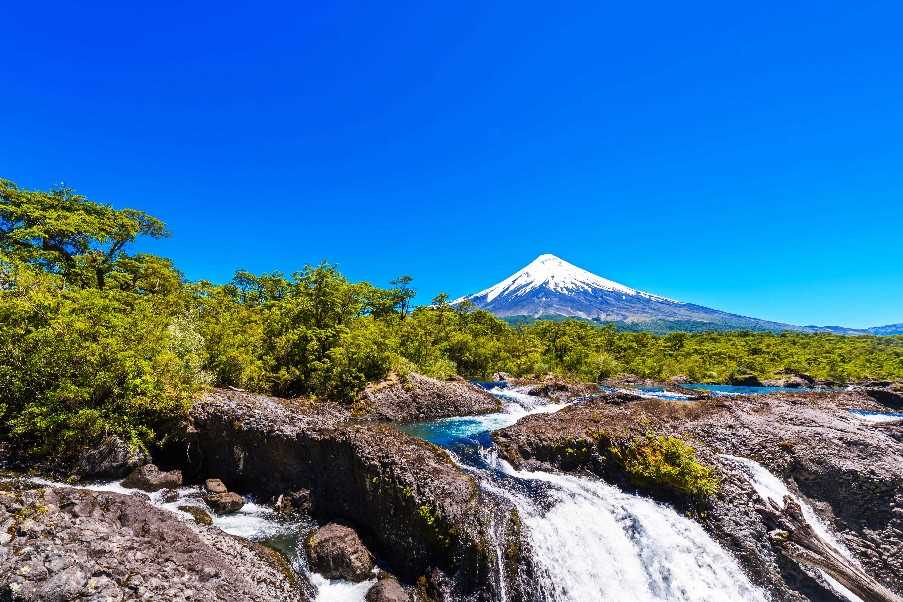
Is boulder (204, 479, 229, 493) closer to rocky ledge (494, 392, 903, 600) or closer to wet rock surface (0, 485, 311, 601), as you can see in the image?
wet rock surface (0, 485, 311, 601)

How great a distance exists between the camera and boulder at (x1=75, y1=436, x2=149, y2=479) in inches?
519

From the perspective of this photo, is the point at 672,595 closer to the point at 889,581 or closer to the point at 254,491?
the point at 889,581

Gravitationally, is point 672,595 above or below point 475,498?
below

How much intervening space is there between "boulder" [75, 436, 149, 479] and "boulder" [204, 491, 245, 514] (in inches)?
131

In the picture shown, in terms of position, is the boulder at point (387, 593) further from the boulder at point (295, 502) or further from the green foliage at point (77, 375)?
the green foliage at point (77, 375)

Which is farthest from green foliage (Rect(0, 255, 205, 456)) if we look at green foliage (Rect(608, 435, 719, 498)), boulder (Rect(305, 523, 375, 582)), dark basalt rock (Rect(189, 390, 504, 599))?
green foliage (Rect(608, 435, 719, 498))

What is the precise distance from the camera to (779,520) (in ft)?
37.8

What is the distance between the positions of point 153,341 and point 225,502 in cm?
753

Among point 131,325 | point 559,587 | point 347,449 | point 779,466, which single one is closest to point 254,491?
point 347,449

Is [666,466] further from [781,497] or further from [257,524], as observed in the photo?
[257,524]

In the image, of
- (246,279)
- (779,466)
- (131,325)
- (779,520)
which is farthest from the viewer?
(246,279)

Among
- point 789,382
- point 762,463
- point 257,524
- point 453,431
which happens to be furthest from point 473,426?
point 789,382

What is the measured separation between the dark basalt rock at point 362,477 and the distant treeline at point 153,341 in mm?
2584

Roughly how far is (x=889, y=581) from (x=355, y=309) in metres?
27.2
